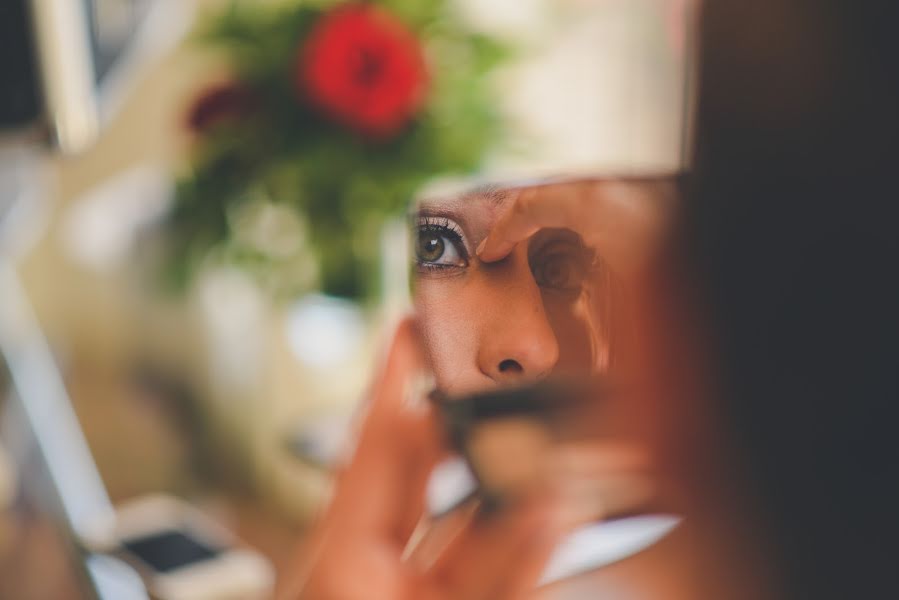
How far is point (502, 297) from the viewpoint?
0.58ft

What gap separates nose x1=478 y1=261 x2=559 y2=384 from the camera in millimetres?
176

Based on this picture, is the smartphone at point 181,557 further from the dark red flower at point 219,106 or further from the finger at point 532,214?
the finger at point 532,214

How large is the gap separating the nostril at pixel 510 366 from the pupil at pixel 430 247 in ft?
0.09

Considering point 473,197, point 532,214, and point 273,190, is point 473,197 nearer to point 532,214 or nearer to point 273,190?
point 532,214

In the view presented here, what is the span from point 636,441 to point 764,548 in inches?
1.4

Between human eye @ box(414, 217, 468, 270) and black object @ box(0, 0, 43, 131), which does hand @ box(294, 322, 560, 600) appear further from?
black object @ box(0, 0, 43, 131)

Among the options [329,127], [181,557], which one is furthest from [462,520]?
[329,127]

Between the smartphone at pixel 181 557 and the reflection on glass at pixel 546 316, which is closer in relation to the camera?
the reflection on glass at pixel 546 316

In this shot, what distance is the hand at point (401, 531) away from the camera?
0.20 m

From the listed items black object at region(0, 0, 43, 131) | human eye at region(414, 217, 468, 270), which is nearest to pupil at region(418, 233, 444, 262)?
human eye at region(414, 217, 468, 270)

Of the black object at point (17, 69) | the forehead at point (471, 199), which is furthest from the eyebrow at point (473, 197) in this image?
the black object at point (17, 69)

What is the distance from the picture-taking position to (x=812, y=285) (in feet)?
0.49

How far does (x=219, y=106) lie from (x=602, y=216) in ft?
2.40

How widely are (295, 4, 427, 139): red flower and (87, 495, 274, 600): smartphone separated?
41 cm
